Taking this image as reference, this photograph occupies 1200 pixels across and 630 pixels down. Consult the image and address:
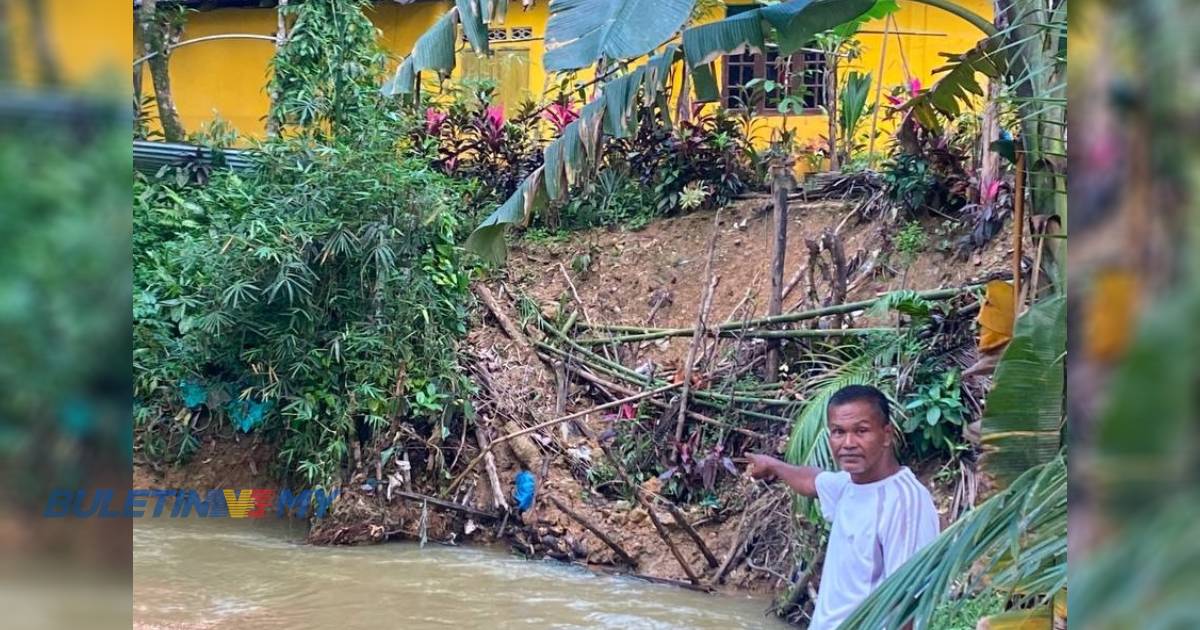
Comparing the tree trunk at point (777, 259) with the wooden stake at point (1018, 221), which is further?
the tree trunk at point (777, 259)

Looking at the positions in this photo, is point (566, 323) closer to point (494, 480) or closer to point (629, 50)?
point (494, 480)

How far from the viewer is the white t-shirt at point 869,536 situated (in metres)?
3.12

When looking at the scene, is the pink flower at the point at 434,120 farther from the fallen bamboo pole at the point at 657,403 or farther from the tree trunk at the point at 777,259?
the tree trunk at the point at 777,259

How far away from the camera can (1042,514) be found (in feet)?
6.21

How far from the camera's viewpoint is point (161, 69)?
8312mm

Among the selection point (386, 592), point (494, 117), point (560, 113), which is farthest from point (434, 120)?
point (386, 592)

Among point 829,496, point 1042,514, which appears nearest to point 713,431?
point 829,496

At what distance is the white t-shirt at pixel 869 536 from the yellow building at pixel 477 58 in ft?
20.8

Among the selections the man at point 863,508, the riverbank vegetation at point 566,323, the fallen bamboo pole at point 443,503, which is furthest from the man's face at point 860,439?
the fallen bamboo pole at point 443,503
